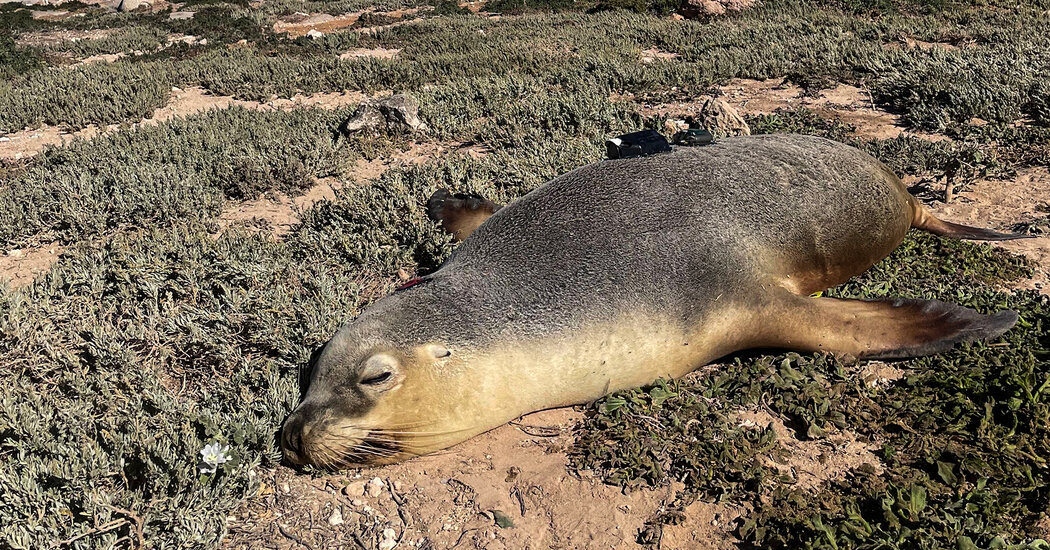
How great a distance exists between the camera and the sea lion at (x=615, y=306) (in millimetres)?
3021

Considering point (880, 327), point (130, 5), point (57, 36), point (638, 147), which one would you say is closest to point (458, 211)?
point (638, 147)

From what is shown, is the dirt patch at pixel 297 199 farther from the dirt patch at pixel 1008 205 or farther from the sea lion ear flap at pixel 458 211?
the dirt patch at pixel 1008 205

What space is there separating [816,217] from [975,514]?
189 centimetres

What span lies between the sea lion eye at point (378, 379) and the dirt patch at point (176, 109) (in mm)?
7278

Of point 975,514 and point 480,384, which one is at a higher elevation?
point 480,384

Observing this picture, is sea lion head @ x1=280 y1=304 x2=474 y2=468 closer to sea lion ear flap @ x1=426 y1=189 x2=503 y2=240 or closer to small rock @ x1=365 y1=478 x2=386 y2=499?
small rock @ x1=365 y1=478 x2=386 y2=499

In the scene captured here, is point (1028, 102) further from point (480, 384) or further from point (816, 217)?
point (480, 384)

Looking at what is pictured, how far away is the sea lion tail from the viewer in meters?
4.78

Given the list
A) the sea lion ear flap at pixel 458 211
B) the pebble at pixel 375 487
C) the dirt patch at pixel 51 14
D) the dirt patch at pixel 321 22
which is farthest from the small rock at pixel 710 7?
the dirt patch at pixel 51 14

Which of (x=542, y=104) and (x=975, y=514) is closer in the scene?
(x=975, y=514)

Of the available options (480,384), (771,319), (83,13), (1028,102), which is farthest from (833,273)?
(83,13)

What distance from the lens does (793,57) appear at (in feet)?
32.8

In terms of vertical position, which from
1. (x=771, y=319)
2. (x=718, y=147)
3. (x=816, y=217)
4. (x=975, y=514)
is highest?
(x=718, y=147)

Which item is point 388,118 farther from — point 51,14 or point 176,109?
point 51,14
